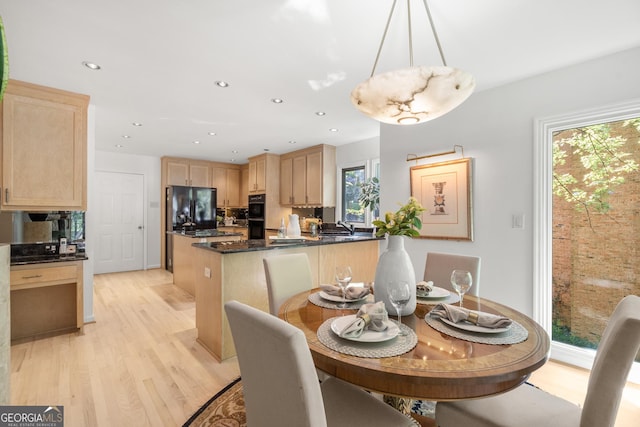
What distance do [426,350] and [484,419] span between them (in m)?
0.39

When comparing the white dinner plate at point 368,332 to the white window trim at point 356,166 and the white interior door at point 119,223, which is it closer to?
the white window trim at point 356,166

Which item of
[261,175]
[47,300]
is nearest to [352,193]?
[261,175]

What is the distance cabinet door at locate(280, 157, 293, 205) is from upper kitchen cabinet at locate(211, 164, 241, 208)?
5.33ft

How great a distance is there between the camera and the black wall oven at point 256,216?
5914mm

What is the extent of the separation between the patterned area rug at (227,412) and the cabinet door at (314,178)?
11.3ft

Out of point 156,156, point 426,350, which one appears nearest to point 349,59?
point 426,350

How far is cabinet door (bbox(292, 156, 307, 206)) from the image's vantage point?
5417mm

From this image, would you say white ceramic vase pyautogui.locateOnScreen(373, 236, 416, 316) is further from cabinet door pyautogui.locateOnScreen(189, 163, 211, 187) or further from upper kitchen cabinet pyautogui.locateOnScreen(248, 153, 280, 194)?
cabinet door pyautogui.locateOnScreen(189, 163, 211, 187)

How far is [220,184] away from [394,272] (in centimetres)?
604

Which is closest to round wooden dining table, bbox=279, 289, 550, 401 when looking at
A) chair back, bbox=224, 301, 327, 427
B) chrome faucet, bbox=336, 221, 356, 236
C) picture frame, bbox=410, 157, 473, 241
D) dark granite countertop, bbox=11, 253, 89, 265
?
chair back, bbox=224, 301, 327, 427

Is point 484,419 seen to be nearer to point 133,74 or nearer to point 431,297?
point 431,297

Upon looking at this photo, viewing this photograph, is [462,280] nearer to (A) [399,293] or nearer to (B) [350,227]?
(A) [399,293]

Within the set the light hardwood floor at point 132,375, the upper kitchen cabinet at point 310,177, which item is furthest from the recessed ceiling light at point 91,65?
the upper kitchen cabinet at point 310,177

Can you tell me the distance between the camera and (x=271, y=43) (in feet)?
6.87
